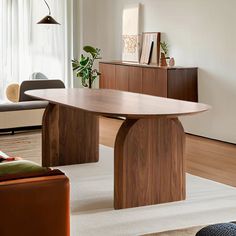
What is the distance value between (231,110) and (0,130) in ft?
10.6

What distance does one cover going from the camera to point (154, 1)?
850 cm

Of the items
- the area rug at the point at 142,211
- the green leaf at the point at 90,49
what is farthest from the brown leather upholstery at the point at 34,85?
the area rug at the point at 142,211

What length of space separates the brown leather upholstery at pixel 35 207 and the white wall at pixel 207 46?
Result: 4685 mm

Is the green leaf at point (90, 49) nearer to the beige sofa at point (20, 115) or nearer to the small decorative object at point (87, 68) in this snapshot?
the small decorative object at point (87, 68)

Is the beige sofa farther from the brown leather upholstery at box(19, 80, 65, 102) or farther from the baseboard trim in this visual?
the brown leather upholstery at box(19, 80, 65, 102)

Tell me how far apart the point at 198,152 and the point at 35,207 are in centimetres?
413

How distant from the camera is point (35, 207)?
2.68 meters

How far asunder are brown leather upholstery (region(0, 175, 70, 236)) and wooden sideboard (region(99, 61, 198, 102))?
4.93 m

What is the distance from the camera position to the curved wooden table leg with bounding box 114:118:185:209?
4.27 meters

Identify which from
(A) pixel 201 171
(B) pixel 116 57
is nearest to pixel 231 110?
(A) pixel 201 171

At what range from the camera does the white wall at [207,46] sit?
7.06m

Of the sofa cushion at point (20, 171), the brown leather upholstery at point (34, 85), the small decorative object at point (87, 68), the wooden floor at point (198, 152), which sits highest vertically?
the small decorative object at point (87, 68)

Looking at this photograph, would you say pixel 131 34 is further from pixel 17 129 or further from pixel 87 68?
pixel 17 129

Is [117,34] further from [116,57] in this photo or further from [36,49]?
[36,49]
